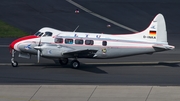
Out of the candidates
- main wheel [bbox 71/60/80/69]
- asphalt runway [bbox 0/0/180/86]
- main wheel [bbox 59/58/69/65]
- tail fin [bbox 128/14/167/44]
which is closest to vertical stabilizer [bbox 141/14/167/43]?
tail fin [bbox 128/14/167/44]

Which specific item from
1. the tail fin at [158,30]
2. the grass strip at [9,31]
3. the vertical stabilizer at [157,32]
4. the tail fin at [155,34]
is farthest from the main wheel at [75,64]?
the grass strip at [9,31]

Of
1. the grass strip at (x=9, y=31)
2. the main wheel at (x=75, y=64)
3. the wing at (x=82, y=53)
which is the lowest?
the main wheel at (x=75, y=64)

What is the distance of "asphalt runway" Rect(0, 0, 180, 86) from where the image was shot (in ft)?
89.6

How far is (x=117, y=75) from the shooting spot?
2847cm

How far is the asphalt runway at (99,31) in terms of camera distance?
89.6 ft

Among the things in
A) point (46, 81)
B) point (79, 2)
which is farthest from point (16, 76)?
point (79, 2)

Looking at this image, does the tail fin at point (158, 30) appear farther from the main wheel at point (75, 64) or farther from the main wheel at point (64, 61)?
the main wheel at point (64, 61)

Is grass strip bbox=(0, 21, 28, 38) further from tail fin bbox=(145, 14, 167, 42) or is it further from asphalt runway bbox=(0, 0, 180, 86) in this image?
tail fin bbox=(145, 14, 167, 42)

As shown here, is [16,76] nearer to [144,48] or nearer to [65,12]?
[144,48]

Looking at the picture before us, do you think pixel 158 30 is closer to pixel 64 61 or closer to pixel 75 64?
pixel 75 64

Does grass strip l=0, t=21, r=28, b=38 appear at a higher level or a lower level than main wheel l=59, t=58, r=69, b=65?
higher

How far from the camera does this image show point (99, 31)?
45969 millimetres

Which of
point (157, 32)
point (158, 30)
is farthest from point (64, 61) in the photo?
point (158, 30)

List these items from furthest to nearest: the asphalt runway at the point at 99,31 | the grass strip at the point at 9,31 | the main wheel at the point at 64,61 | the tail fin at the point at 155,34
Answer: the grass strip at the point at 9,31 < the main wheel at the point at 64,61 < the tail fin at the point at 155,34 < the asphalt runway at the point at 99,31
